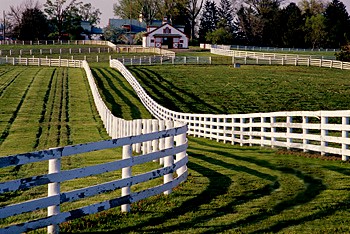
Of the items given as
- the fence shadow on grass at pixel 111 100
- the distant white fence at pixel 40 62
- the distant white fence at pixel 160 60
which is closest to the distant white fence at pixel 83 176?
the fence shadow on grass at pixel 111 100

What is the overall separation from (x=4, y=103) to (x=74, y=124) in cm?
1014

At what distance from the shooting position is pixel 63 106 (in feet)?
120

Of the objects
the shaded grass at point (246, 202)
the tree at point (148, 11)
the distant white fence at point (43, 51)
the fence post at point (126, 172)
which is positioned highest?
the tree at point (148, 11)

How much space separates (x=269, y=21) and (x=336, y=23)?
44.2 ft

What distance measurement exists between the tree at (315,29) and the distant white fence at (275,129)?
85231mm

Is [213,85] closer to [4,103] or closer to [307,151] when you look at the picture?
[4,103]

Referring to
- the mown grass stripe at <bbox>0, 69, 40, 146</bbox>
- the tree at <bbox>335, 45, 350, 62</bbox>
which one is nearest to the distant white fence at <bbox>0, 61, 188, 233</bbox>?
the mown grass stripe at <bbox>0, 69, 40, 146</bbox>

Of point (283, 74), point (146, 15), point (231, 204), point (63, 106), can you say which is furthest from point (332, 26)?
point (231, 204)

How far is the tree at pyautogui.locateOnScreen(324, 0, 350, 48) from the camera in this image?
12444 cm

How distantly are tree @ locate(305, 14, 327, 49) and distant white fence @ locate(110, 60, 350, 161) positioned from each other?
8523 centimetres

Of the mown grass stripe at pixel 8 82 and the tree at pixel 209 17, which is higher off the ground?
the tree at pixel 209 17

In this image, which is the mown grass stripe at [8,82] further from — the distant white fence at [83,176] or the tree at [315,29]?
the tree at [315,29]

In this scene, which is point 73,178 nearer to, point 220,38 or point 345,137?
point 345,137

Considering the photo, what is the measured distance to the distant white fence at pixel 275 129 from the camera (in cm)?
1620
